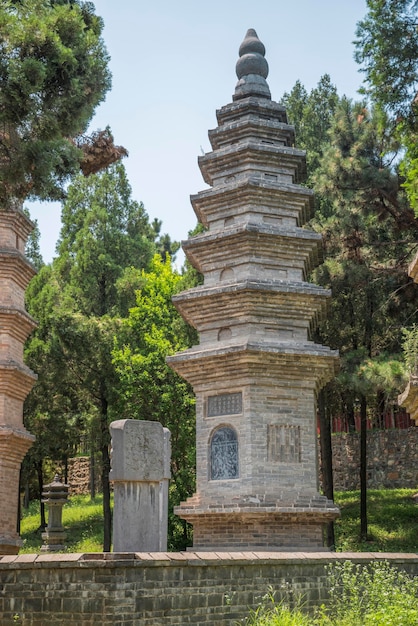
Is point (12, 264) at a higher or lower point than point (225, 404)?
higher

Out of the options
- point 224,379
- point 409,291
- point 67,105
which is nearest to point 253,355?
point 224,379

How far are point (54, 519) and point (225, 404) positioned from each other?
7.45 meters

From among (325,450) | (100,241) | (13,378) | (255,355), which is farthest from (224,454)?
(100,241)

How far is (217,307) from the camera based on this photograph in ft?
50.2

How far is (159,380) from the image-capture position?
23703 millimetres

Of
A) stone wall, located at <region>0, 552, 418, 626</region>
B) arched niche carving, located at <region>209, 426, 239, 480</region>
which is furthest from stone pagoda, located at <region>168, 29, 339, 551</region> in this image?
stone wall, located at <region>0, 552, 418, 626</region>

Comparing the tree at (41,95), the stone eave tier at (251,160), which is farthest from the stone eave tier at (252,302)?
the tree at (41,95)

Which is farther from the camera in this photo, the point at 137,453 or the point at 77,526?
the point at 77,526

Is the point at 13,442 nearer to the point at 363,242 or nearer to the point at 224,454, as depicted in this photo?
the point at 224,454

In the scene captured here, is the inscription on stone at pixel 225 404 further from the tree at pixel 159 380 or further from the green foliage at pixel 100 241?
the green foliage at pixel 100 241

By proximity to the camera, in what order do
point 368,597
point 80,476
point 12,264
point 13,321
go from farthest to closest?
point 80,476 < point 12,264 < point 13,321 < point 368,597

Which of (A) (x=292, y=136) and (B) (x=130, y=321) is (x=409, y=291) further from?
(B) (x=130, y=321)

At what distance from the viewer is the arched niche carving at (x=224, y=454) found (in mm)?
14266

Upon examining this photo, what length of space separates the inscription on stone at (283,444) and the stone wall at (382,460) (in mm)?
12607
